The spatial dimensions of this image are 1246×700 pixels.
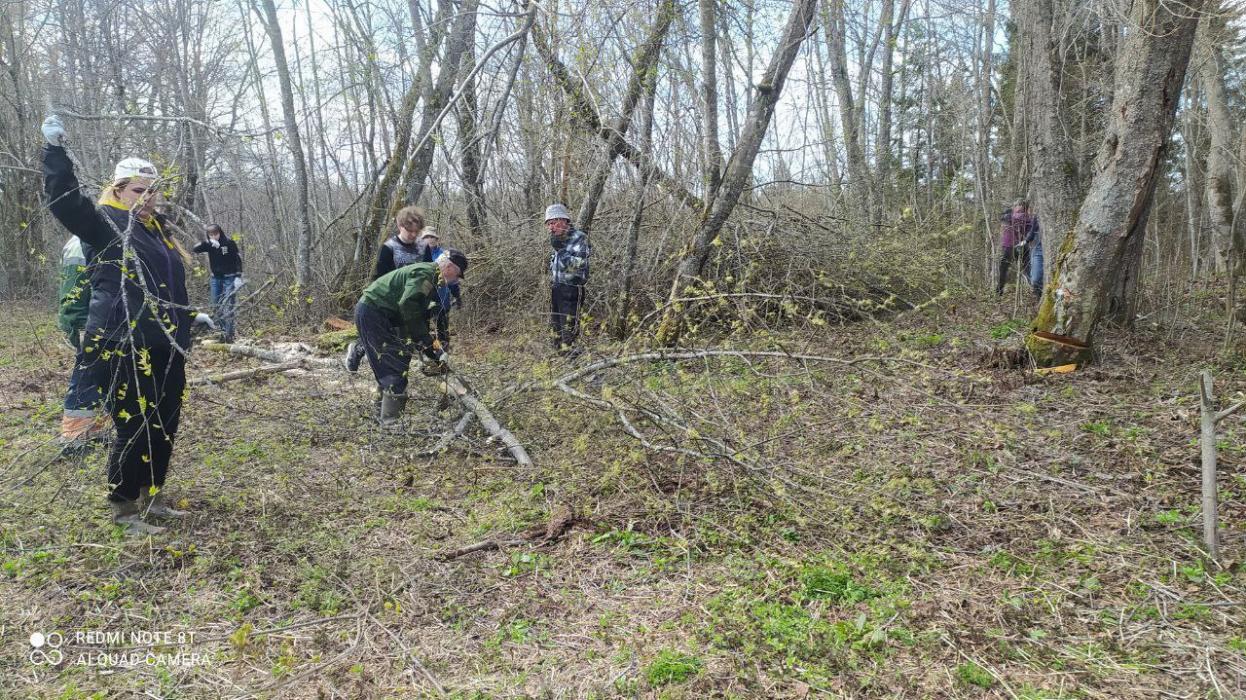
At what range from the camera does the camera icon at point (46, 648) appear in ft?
8.31

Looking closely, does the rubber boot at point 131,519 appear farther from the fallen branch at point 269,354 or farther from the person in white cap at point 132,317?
the fallen branch at point 269,354

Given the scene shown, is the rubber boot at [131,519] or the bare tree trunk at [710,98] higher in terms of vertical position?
the bare tree trunk at [710,98]

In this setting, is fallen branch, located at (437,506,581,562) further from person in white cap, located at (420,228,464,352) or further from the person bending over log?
the person bending over log

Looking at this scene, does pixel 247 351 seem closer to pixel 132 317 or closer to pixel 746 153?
pixel 132 317

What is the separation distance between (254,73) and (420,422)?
1354cm

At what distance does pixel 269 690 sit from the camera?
237 cm

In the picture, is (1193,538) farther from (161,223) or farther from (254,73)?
(254,73)

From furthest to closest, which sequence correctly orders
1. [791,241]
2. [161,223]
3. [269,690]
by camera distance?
[791,241] < [161,223] < [269,690]

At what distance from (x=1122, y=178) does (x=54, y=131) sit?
622 centimetres

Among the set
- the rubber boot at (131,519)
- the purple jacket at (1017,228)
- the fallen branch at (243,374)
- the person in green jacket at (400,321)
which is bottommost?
the rubber boot at (131,519)

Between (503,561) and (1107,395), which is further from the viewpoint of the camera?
(1107,395)

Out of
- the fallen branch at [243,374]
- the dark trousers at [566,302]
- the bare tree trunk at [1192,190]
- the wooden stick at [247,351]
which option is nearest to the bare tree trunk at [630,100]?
the dark trousers at [566,302]

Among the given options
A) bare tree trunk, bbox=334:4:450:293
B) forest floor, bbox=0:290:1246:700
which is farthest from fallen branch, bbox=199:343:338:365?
bare tree trunk, bbox=334:4:450:293

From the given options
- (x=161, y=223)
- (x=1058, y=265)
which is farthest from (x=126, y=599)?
(x=1058, y=265)
